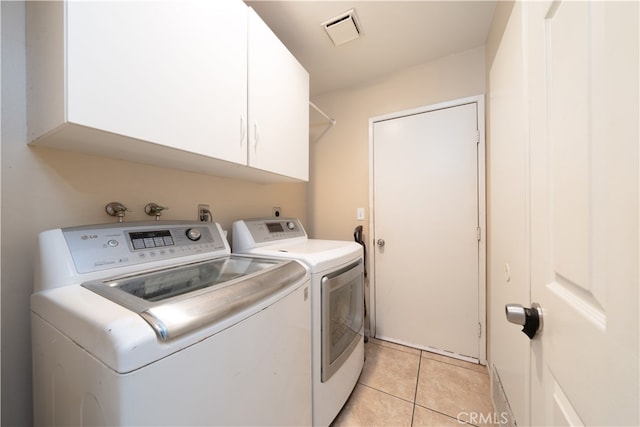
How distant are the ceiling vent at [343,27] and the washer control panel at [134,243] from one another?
159 centimetres

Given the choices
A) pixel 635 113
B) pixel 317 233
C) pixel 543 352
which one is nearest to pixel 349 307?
pixel 543 352

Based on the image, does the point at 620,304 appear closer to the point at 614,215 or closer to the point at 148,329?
the point at 614,215

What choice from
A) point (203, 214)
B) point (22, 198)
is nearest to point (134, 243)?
point (22, 198)

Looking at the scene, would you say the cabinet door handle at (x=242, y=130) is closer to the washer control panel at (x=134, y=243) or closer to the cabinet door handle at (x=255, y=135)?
the cabinet door handle at (x=255, y=135)

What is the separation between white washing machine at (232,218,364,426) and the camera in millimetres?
1078

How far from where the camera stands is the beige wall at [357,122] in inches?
71.7

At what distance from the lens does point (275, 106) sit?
1.34 metres

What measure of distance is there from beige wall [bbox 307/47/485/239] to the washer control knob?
4.66 feet

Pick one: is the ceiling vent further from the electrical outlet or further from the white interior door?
the electrical outlet

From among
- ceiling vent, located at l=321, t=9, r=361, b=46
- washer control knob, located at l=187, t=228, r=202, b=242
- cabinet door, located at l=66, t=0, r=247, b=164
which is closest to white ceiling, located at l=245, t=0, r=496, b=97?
ceiling vent, located at l=321, t=9, r=361, b=46

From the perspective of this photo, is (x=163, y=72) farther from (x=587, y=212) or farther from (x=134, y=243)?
(x=587, y=212)

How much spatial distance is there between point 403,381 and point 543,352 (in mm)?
1243

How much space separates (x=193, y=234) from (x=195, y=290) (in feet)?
1.21
